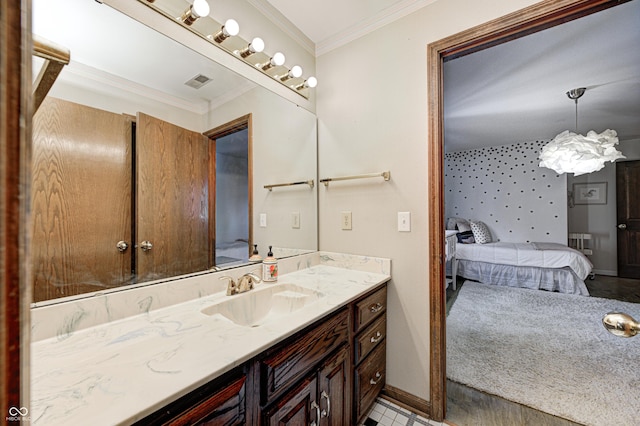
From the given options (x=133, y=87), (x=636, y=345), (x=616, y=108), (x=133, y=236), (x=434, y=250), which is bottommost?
(x=636, y=345)

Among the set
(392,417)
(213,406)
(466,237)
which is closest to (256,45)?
(213,406)

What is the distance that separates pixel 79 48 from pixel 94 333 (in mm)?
966

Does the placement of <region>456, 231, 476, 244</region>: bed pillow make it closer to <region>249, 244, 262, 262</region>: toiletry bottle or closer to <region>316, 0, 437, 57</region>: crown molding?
<region>316, 0, 437, 57</region>: crown molding

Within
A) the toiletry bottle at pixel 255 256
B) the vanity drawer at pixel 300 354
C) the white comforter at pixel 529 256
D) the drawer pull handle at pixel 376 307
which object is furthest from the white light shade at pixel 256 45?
the white comforter at pixel 529 256

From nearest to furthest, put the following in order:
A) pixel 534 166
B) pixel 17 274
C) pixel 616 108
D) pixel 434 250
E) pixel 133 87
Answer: pixel 17 274 → pixel 133 87 → pixel 434 250 → pixel 616 108 → pixel 534 166

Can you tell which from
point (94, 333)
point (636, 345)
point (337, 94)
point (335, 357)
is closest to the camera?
point (94, 333)

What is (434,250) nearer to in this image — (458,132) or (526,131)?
(458,132)

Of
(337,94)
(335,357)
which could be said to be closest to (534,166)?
(337,94)

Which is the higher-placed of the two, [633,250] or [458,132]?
[458,132]

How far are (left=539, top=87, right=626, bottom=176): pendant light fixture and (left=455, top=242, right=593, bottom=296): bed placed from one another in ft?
4.25

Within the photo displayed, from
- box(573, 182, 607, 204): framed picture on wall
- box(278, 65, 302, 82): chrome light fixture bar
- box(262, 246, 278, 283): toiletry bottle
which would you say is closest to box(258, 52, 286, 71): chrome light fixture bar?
box(278, 65, 302, 82): chrome light fixture bar

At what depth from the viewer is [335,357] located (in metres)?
1.12

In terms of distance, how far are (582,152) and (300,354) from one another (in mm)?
3686
